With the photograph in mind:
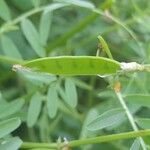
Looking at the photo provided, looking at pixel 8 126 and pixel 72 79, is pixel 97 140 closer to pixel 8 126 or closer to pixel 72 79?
pixel 8 126

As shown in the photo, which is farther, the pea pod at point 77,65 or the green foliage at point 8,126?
the green foliage at point 8,126

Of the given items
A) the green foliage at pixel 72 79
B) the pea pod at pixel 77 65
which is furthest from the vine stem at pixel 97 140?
the pea pod at pixel 77 65

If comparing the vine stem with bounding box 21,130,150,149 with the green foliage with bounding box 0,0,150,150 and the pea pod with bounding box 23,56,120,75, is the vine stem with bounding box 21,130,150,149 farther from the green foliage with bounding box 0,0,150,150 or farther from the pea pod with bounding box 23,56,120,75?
the pea pod with bounding box 23,56,120,75

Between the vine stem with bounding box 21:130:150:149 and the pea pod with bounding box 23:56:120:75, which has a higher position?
the pea pod with bounding box 23:56:120:75

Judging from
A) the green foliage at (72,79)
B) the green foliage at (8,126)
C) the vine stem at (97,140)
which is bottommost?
the vine stem at (97,140)

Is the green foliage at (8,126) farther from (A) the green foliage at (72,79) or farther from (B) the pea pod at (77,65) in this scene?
(B) the pea pod at (77,65)

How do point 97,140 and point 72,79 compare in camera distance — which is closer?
point 97,140

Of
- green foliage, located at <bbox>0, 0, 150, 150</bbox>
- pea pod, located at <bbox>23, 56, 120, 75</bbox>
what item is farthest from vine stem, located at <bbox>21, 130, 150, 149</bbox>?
pea pod, located at <bbox>23, 56, 120, 75</bbox>

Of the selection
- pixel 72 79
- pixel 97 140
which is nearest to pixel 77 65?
pixel 97 140
